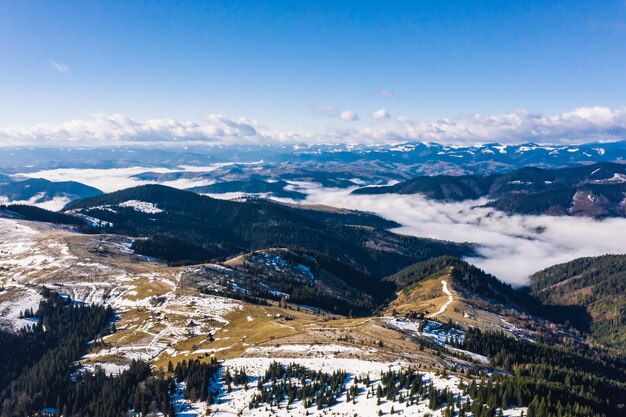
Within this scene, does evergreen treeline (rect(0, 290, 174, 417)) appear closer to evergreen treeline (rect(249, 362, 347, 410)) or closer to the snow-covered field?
the snow-covered field

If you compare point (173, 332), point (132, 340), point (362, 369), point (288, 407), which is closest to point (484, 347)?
point (362, 369)

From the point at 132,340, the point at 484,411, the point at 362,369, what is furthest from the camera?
the point at 132,340

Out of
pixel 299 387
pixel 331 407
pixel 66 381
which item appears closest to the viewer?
pixel 331 407

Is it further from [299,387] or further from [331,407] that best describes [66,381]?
[331,407]

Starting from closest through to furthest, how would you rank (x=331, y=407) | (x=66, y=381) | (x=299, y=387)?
(x=331, y=407) < (x=299, y=387) < (x=66, y=381)

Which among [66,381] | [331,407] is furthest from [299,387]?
[66,381]

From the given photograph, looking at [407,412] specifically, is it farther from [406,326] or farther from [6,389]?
[6,389]

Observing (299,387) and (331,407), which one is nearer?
(331,407)

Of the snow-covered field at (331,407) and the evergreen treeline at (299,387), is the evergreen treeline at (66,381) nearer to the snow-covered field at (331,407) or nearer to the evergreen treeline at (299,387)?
the snow-covered field at (331,407)

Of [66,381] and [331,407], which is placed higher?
[331,407]

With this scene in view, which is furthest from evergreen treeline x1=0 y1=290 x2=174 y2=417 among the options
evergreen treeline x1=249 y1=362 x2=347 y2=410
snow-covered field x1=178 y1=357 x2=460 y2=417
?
evergreen treeline x1=249 y1=362 x2=347 y2=410

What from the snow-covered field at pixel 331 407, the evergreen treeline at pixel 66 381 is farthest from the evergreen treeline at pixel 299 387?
the evergreen treeline at pixel 66 381
